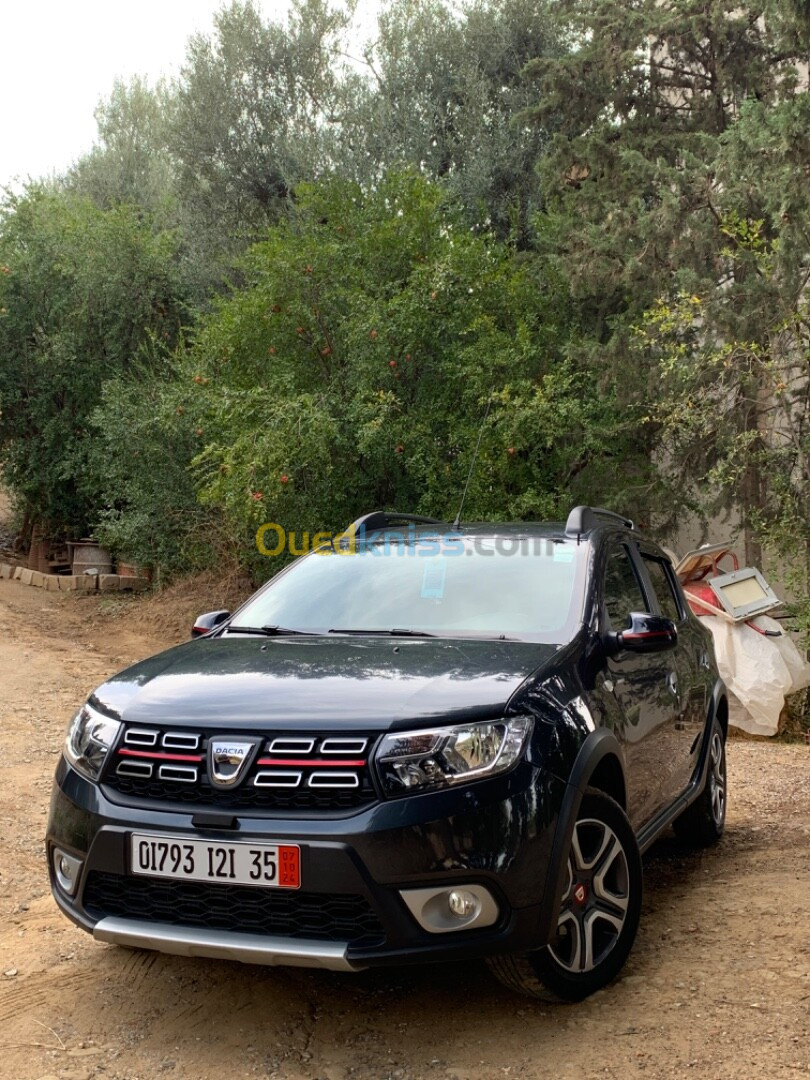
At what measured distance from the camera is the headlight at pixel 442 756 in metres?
3.12

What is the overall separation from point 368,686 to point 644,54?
13.4m

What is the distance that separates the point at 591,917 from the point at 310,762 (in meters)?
1.16

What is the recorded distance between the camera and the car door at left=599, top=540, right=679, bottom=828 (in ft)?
13.4

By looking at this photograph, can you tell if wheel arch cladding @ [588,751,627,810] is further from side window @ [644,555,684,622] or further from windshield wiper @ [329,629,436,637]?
side window @ [644,555,684,622]

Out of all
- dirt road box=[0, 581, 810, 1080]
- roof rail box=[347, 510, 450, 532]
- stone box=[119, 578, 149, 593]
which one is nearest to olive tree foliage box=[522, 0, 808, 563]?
roof rail box=[347, 510, 450, 532]

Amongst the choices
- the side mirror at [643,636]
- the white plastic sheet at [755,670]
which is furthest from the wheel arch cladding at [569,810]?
the white plastic sheet at [755,670]

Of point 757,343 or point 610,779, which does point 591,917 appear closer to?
point 610,779

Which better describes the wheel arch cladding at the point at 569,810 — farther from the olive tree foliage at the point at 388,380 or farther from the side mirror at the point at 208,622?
the olive tree foliage at the point at 388,380

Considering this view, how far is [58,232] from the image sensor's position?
2053 centimetres

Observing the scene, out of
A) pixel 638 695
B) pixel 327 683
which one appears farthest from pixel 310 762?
pixel 638 695

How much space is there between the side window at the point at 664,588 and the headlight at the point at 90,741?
112 inches

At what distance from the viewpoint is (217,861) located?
3.15 m

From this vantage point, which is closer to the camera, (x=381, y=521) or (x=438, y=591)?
(x=438, y=591)

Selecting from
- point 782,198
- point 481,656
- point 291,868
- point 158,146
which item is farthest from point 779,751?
point 158,146
